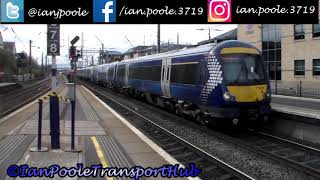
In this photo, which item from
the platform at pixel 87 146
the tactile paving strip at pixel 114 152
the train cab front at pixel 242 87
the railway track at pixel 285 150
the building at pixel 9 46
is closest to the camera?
the platform at pixel 87 146

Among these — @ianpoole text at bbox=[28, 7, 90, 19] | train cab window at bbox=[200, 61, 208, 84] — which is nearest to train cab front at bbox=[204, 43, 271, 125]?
train cab window at bbox=[200, 61, 208, 84]

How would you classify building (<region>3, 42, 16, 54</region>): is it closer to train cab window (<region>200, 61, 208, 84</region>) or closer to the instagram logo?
the instagram logo

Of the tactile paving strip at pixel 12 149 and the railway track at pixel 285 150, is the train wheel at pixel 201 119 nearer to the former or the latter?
the railway track at pixel 285 150

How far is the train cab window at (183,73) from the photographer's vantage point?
15.9m

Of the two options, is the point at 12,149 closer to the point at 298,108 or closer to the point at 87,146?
the point at 87,146

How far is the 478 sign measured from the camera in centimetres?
1112

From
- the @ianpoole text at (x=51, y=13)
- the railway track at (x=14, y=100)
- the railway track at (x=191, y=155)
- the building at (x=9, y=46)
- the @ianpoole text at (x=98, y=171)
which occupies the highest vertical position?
the building at (x=9, y=46)

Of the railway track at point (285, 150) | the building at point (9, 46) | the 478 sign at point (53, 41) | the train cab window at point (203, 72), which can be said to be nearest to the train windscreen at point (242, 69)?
the train cab window at point (203, 72)

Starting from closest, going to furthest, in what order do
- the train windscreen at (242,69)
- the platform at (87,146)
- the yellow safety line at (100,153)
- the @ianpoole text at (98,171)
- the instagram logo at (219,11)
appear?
the @ianpoole text at (98,171)
the yellow safety line at (100,153)
the platform at (87,146)
the train windscreen at (242,69)
the instagram logo at (219,11)

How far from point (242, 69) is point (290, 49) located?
1236 inches

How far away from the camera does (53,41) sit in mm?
11148

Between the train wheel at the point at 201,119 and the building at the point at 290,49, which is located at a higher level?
the building at the point at 290,49

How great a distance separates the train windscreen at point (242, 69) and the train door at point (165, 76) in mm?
5553

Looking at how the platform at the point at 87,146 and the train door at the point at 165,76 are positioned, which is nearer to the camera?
the platform at the point at 87,146
